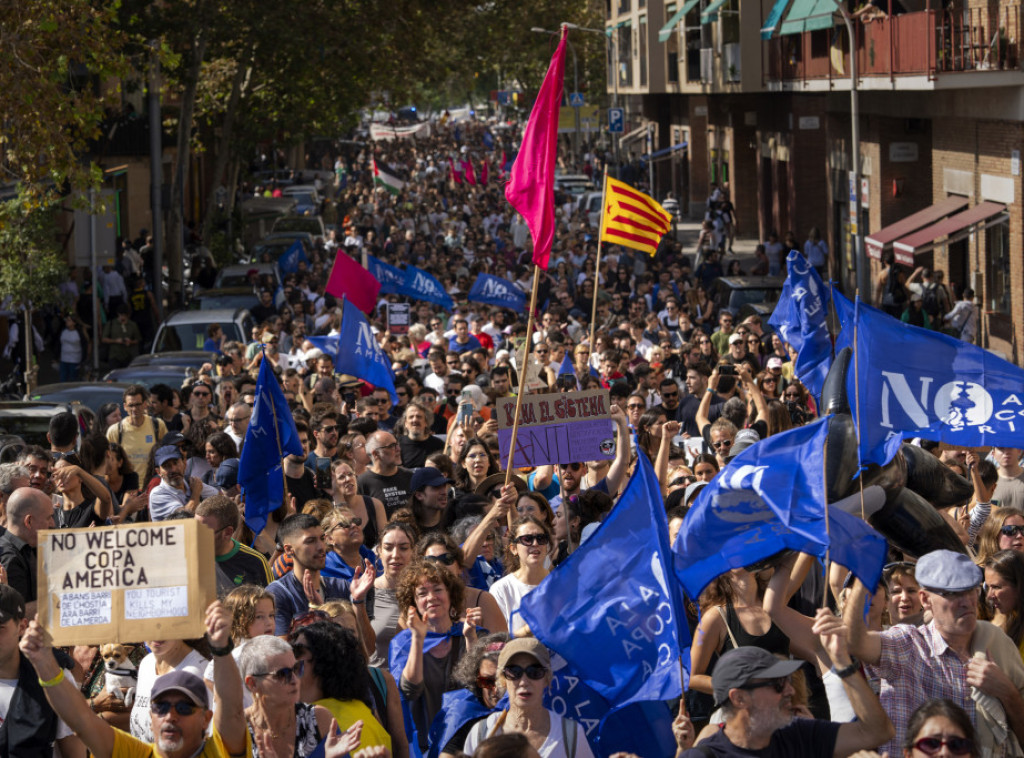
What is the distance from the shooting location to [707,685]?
6.39 meters

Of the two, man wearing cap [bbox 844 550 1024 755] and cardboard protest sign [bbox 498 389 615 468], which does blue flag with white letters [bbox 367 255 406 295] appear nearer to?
cardboard protest sign [bbox 498 389 615 468]

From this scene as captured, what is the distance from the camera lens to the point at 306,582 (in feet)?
23.7

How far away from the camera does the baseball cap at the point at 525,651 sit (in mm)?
5477

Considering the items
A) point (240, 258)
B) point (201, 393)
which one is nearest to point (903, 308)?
point (201, 393)

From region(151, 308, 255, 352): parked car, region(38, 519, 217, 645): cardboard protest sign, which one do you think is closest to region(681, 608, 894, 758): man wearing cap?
region(38, 519, 217, 645): cardboard protest sign

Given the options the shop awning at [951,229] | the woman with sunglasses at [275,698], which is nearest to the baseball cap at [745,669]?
the woman with sunglasses at [275,698]

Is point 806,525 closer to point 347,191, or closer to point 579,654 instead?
point 579,654


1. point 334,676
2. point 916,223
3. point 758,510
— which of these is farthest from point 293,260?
point 334,676

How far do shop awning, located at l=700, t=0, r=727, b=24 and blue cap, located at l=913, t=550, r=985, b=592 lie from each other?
34.0 meters

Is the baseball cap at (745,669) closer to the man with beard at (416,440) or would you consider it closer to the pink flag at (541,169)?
the pink flag at (541,169)

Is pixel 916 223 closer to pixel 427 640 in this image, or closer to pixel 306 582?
pixel 306 582

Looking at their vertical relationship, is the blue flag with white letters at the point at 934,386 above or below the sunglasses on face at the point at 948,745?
above

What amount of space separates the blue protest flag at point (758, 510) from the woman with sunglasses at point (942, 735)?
1253 mm

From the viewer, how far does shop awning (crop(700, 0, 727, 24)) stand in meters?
38.4
